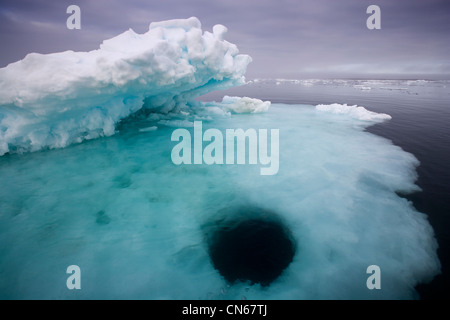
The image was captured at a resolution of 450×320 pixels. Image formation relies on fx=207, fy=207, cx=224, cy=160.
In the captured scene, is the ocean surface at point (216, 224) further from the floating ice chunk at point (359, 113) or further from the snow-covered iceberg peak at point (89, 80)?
the floating ice chunk at point (359, 113)

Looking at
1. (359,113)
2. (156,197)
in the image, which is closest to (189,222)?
(156,197)

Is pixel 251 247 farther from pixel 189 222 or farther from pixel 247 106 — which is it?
pixel 247 106

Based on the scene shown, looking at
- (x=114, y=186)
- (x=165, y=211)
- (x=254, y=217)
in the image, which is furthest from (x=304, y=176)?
(x=114, y=186)

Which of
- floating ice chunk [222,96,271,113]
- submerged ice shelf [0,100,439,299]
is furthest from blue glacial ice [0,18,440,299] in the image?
floating ice chunk [222,96,271,113]

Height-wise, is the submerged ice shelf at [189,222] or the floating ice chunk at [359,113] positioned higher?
the floating ice chunk at [359,113]

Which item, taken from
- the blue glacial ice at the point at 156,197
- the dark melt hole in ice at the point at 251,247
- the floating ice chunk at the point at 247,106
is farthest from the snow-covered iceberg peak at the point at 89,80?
the floating ice chunk at the point at 247,106

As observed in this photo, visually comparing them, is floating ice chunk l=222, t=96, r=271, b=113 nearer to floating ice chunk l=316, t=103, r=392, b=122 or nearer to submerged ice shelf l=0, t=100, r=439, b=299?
floating ice chunk l=316, t=103, r=392, b=122
